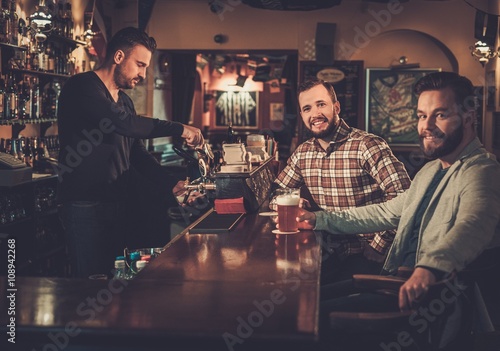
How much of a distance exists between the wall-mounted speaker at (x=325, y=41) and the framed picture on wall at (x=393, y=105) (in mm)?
765

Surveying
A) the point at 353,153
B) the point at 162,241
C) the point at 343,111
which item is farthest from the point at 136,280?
the point at 343,111

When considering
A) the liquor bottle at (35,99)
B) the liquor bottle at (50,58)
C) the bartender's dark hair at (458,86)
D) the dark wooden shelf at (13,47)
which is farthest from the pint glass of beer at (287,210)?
the liquor bottle at (50,58)

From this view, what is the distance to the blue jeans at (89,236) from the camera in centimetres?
354

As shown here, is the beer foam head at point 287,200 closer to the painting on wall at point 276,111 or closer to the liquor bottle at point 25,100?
the liquor bottle at point 25,100

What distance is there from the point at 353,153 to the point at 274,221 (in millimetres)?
656

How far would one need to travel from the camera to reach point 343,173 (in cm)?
379

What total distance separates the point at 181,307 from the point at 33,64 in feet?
17.3

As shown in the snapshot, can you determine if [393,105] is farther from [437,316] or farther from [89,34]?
[437,316]

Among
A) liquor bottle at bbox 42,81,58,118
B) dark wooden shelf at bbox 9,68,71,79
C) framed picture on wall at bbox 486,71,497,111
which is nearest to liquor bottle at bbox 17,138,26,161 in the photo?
liquor bottle at bbox 42,81,58,118

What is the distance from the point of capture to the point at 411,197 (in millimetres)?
2867

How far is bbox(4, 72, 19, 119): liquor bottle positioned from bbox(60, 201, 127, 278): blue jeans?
277 centimetres

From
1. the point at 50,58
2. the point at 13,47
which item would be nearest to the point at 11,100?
the point at 13,47

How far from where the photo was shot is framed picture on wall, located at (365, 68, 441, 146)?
10078 millimetres

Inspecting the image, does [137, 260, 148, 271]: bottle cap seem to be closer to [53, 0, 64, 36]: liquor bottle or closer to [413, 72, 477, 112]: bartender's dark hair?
[413, 72, 477, 112]: bartender's dark hair
